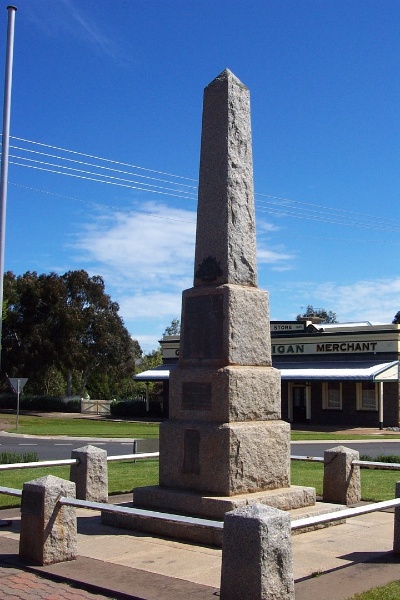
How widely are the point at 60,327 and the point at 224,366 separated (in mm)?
46865

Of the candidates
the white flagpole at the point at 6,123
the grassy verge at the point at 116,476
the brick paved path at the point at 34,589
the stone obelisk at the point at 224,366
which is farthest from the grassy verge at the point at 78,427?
the brick paved path at the point at 34,589

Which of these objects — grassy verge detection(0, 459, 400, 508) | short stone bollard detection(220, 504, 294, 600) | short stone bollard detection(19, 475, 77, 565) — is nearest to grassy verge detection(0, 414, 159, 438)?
grassy verge detection(0, 459, 400, 508)

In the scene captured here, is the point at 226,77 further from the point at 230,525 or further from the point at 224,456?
the point at 230,525

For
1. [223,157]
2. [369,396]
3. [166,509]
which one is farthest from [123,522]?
[369,396]

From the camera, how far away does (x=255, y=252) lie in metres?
9.30

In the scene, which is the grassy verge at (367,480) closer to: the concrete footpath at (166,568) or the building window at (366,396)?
the concrete footpath at (166,568)

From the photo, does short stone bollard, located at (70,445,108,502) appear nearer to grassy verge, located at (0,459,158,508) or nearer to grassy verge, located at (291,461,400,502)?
grassy verge, located at (0,459,158,508)

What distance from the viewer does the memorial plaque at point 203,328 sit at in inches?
344

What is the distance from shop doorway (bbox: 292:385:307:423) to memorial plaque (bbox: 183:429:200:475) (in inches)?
1220

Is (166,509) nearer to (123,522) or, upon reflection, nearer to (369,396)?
(123,522)

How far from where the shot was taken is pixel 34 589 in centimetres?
623

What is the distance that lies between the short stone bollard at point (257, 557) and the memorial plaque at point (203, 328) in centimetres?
323

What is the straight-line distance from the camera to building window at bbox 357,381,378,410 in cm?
3609

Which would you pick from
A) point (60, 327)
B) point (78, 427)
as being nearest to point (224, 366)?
point (78, 427)
